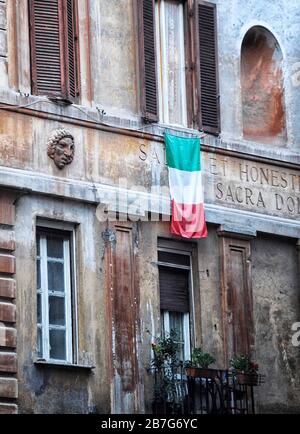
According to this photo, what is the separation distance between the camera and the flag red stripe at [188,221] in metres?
39.2

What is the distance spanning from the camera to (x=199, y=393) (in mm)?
38562

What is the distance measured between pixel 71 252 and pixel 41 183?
1.28 m

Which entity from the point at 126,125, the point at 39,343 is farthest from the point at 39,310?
the point at 126,125

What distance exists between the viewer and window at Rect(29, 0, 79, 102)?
38.1 m

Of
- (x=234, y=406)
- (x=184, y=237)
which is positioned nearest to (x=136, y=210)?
(x=184, y=237)

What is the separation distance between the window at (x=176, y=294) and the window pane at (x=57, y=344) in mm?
2101

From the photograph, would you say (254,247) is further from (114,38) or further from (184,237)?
(114,38)

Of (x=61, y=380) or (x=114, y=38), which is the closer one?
(x=61, y=380)

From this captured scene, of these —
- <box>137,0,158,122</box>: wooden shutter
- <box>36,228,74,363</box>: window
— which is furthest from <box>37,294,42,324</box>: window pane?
<box>137,0,158,122</box>: wooden shutter

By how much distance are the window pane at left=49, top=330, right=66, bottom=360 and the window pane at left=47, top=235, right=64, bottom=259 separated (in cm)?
123

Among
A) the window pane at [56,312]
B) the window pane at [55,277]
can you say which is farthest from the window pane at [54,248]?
the window pane at [56,312]

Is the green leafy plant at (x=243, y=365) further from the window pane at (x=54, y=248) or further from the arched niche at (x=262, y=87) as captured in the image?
the arched niche at (x=262, y=87)

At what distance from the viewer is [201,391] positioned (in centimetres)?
3856

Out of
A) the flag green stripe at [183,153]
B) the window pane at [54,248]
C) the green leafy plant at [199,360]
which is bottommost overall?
the green leafy plant at [199,360]
